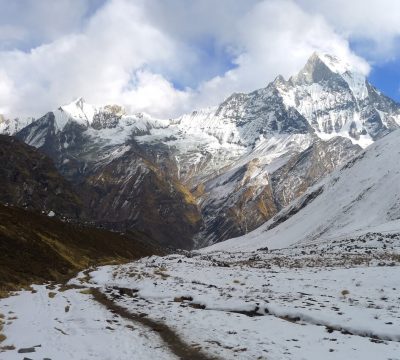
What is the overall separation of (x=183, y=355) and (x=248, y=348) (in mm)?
2484

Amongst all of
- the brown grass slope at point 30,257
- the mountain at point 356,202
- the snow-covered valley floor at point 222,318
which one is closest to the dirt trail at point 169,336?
the snow-covered valley floor at point 222,318

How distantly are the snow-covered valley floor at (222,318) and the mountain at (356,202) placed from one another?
269 ft

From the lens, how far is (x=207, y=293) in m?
32.0

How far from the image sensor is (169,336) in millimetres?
22344

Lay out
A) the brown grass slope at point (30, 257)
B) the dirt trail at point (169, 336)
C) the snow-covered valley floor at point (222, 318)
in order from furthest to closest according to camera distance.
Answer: the brown grass slope at point (30, 257) < the dirt trail at point (169, 336) < the snow-covered valley floor at point (222, 318)

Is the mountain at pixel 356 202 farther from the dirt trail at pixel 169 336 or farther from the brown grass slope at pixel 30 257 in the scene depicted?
the dirt trail at pixel 169 336

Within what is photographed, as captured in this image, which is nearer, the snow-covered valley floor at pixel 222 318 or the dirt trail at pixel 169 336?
the snow-covered valley floor at pixel 222 318

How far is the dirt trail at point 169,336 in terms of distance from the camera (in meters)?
19.3

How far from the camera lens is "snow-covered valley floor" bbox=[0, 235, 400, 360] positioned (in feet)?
62.7

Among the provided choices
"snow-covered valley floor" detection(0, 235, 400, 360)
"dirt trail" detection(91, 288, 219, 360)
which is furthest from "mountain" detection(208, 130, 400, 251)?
"dirt trail" detection(91, 288, 219, 360)

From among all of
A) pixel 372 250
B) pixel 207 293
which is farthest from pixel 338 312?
pixel 372 250

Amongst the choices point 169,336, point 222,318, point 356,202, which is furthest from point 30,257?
point 356,202

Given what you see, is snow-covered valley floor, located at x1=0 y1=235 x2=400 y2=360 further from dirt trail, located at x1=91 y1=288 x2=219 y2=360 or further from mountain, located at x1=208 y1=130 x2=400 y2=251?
mountain, located at x1=208 y1=130 x2=400 y2=251

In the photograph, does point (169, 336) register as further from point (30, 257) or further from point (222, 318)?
point (30, 257)
